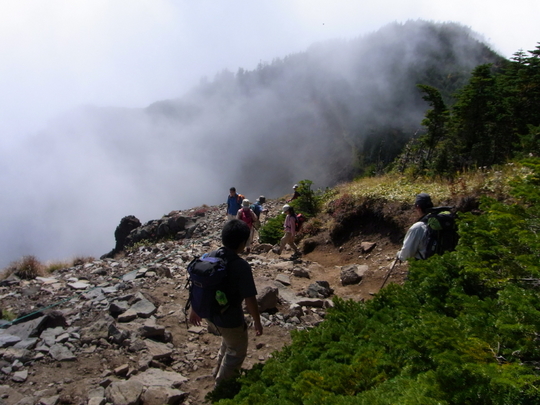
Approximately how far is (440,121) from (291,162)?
70.4m

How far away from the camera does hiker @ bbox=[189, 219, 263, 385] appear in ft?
11.4

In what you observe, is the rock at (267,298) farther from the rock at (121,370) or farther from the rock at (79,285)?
the rock at (79,285)

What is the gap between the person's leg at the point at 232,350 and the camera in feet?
12.0

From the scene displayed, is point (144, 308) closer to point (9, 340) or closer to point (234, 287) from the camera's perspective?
point (9, 340)

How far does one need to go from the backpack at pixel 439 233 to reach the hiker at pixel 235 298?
2.63m

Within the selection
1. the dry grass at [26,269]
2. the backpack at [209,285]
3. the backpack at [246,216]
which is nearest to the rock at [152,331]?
the backpack at [209,285]

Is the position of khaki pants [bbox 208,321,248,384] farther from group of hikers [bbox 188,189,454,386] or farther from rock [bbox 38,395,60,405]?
rock [bbox 38,395,60,405]

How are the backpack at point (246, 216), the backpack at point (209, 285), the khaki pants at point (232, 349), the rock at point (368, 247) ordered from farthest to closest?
the rock at point (368, 247) < the backpack at point (246, 216) < the khaki pants at point (232, 349) < the backpack at point (209, 285)

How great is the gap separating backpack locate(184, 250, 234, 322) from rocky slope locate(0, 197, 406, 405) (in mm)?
1593

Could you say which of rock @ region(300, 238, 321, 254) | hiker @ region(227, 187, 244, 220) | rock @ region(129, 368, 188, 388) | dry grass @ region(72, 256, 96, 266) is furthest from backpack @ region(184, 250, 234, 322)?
dry grass @ region(72, 256, 96, 266)

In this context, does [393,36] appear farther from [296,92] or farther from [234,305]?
[234,305]

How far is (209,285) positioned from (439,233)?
10.4 ft

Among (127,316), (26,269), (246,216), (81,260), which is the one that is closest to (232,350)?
(127,316)

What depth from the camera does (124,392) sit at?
4.28 metres
